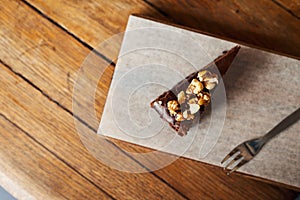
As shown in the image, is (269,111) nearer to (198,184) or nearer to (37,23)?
(198,184)

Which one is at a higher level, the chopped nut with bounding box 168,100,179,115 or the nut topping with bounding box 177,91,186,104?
the nut topping with bounding box 177,91,186,104

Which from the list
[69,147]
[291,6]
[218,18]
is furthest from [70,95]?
[291,6]

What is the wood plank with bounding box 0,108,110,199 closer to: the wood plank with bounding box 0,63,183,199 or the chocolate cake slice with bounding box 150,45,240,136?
the wood plank with bounding box 0,63,183,199

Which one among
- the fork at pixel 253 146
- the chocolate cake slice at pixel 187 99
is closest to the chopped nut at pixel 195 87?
the chocolate cake slice at pixel 187 99

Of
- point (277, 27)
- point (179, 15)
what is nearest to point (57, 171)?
point (179, 15)

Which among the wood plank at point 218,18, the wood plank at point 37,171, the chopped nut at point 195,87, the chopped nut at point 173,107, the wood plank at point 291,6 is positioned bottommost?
the wood plank at point 37,171

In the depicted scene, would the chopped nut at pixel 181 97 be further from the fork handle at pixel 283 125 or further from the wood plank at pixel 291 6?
the wood plank at pixel 291 6

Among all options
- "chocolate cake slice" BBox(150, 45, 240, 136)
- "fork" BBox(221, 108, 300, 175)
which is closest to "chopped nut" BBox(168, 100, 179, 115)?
"chocolate cake slice" BBox(150, 45, 240, 136)
